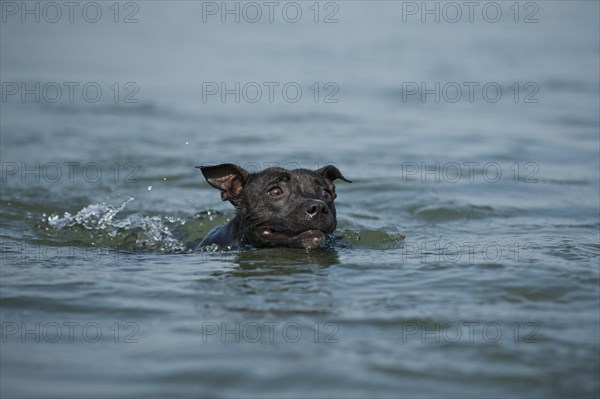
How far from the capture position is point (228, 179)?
34.7 ft

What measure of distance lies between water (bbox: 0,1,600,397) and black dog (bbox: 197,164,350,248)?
0.96ft

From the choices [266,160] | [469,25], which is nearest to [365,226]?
[266,160]

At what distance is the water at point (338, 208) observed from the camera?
6.52m

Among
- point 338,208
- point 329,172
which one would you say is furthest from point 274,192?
point 338,208

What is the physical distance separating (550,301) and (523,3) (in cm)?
3169

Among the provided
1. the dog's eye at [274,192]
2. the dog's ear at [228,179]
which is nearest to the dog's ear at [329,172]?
the dog's eye at [274,192]

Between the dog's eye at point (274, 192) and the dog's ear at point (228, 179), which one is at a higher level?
the dog's ear at point (228, 179)

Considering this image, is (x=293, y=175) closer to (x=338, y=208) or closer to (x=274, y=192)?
(x=274, y=192)

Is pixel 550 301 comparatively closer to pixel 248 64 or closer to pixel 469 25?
pixel 248 64

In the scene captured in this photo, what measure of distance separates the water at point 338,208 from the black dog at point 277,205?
29 centimetres

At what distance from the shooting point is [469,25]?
3594 cm

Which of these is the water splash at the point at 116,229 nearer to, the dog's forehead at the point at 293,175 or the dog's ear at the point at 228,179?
the dog's ear at the point at 228,179

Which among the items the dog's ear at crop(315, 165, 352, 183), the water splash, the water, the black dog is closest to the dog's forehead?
the black dog

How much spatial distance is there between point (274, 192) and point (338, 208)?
4.04 metres
